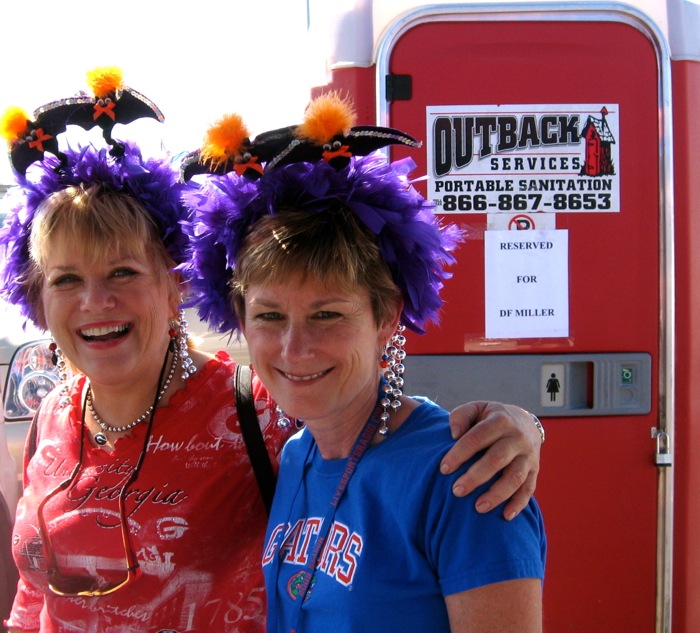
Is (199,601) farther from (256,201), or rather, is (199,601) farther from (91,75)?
(91,75)

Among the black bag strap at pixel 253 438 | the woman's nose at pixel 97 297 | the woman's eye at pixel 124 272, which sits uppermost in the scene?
the woman's eye at pixel 124 272

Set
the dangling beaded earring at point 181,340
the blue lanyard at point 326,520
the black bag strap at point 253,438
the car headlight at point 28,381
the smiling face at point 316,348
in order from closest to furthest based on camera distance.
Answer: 1. the blue lanyard at point 326,520
2. the smiling face at point 316,348
3. the black bag strap at point 253,438
4. the dangling beaded earring at point 181,340
5. the car headlight at point 28,381

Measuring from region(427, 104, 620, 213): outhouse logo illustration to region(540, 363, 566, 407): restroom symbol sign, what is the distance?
0.61 meters

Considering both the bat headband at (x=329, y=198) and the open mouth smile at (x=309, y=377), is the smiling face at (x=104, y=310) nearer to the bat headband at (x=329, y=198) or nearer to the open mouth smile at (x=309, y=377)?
the bat headband at (x=329, y=198)

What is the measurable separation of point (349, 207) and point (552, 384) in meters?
1.64

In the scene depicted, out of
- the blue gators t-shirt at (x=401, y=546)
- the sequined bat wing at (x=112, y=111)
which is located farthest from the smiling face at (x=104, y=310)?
the blue gators t-shirt at (x=401, y=546)

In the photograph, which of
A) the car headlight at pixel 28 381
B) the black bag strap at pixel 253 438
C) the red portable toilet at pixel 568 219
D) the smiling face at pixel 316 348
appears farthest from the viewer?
the car headlight at pixel 28 381

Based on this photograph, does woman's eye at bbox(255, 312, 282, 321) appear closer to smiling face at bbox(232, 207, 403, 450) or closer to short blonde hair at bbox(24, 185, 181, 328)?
smiling face at bbox(232, 207, 403, 450)

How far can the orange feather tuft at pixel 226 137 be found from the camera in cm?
162

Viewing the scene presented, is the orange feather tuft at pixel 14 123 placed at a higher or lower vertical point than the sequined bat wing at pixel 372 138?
higher

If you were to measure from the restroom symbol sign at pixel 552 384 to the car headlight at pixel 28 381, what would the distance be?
2.02m

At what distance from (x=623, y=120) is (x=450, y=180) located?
703 mm

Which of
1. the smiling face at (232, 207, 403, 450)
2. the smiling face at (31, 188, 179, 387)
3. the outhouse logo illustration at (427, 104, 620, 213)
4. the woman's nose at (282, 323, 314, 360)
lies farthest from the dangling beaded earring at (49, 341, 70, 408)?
the outhouse logo illustration at (427, 104, 620, 213)

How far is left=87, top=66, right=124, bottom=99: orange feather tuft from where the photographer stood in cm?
200
